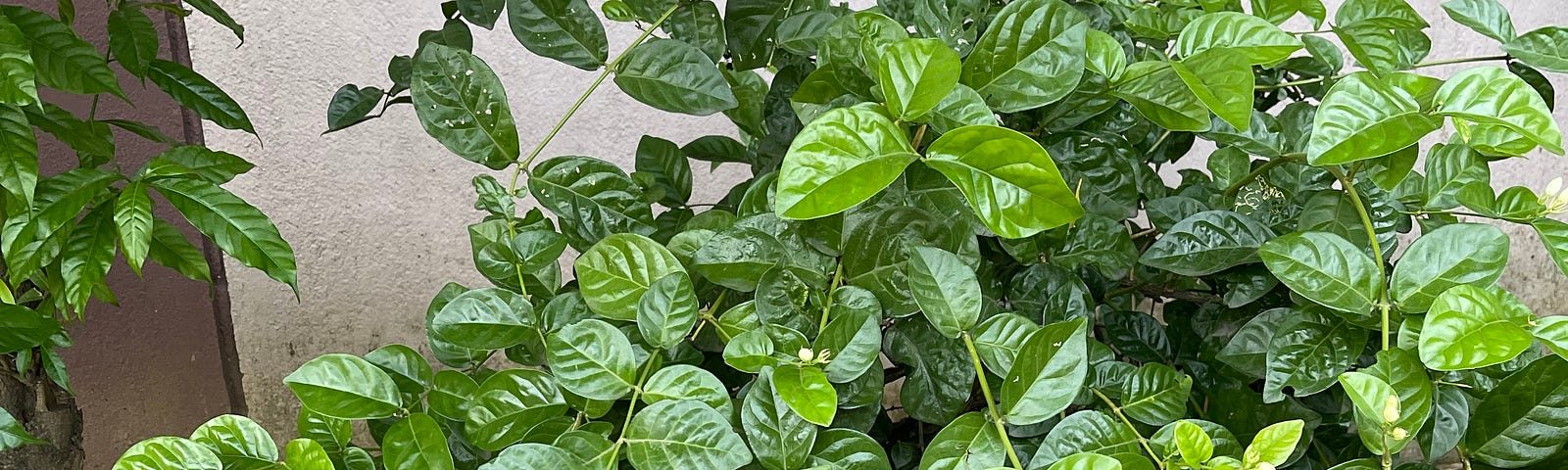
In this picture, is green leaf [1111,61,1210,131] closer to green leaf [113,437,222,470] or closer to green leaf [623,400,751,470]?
green leaf [623,400,751,470]

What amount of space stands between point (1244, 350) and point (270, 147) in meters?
1.25

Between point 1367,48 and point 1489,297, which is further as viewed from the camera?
point 1367,48

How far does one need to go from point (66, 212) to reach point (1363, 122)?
674mm

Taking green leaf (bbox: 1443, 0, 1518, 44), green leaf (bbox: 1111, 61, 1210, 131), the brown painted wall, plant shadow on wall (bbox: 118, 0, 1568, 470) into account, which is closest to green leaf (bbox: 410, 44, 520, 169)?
plant shadow on wall (bbox: 118, 0, 1568, 470)

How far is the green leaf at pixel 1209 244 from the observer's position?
57 centimetres

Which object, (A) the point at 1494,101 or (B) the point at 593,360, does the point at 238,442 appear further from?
(A) the point at 1494,101

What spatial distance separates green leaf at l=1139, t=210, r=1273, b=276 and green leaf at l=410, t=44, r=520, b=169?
38 cm

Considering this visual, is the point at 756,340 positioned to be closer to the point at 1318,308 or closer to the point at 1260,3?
the point at 1318,308

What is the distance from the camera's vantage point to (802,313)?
51 cm

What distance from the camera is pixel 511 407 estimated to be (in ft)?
1.67

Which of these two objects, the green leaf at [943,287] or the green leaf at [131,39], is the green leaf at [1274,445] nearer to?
the green leaf at [943,287]

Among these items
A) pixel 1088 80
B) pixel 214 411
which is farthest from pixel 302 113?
pixel 1088 80

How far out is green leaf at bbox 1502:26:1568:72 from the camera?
565mm

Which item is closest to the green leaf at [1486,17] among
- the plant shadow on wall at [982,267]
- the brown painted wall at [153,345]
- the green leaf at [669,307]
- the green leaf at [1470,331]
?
the plant shadow on wall at [982,267]
